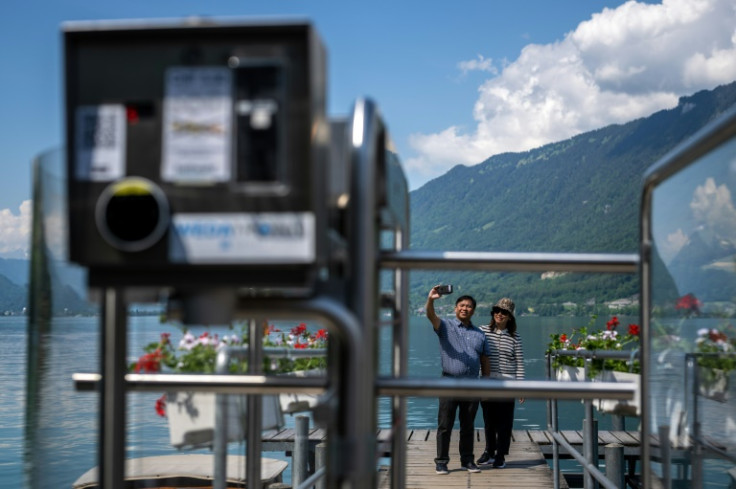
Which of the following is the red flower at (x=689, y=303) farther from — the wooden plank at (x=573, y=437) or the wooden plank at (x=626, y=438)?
the wooden plank at (x=573, y=437)

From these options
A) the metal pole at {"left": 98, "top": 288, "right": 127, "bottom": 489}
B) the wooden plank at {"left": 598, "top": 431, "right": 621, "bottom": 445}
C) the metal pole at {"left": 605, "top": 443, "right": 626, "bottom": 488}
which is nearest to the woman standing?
the metal pole at {"left": 605, "top": 443, "right": 626, "bottom": 488}

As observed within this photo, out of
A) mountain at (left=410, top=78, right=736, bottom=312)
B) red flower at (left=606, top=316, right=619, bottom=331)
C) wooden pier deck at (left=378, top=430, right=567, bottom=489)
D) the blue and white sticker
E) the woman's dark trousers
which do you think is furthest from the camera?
mountain at (left=410, top=78, right=736, bottom=312)

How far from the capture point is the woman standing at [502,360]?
291 inches

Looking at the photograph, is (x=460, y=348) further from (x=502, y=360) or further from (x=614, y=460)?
(x=614, y=460)

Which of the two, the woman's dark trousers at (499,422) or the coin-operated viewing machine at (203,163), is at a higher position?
the coin-operated viewing machine at (203,163)

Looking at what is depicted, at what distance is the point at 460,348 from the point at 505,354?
627mm

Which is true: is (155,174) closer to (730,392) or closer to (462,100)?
(730,392)

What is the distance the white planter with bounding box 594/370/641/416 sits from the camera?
69.2 inches

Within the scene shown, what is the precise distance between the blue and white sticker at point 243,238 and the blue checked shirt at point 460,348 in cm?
569

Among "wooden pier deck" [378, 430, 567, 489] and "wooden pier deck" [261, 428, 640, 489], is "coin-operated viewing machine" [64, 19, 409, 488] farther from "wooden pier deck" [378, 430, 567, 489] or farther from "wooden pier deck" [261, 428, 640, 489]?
"wooden pier deck" [378, 430, 567, 489]

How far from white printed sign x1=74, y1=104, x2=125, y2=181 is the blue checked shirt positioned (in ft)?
18.6

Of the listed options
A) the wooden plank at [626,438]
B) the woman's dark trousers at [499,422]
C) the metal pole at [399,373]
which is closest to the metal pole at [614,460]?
the woman's dark trousers at [499,422]

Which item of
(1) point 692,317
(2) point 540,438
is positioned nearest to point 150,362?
(1) point 692,317

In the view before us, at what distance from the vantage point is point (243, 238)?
1.12 meters
